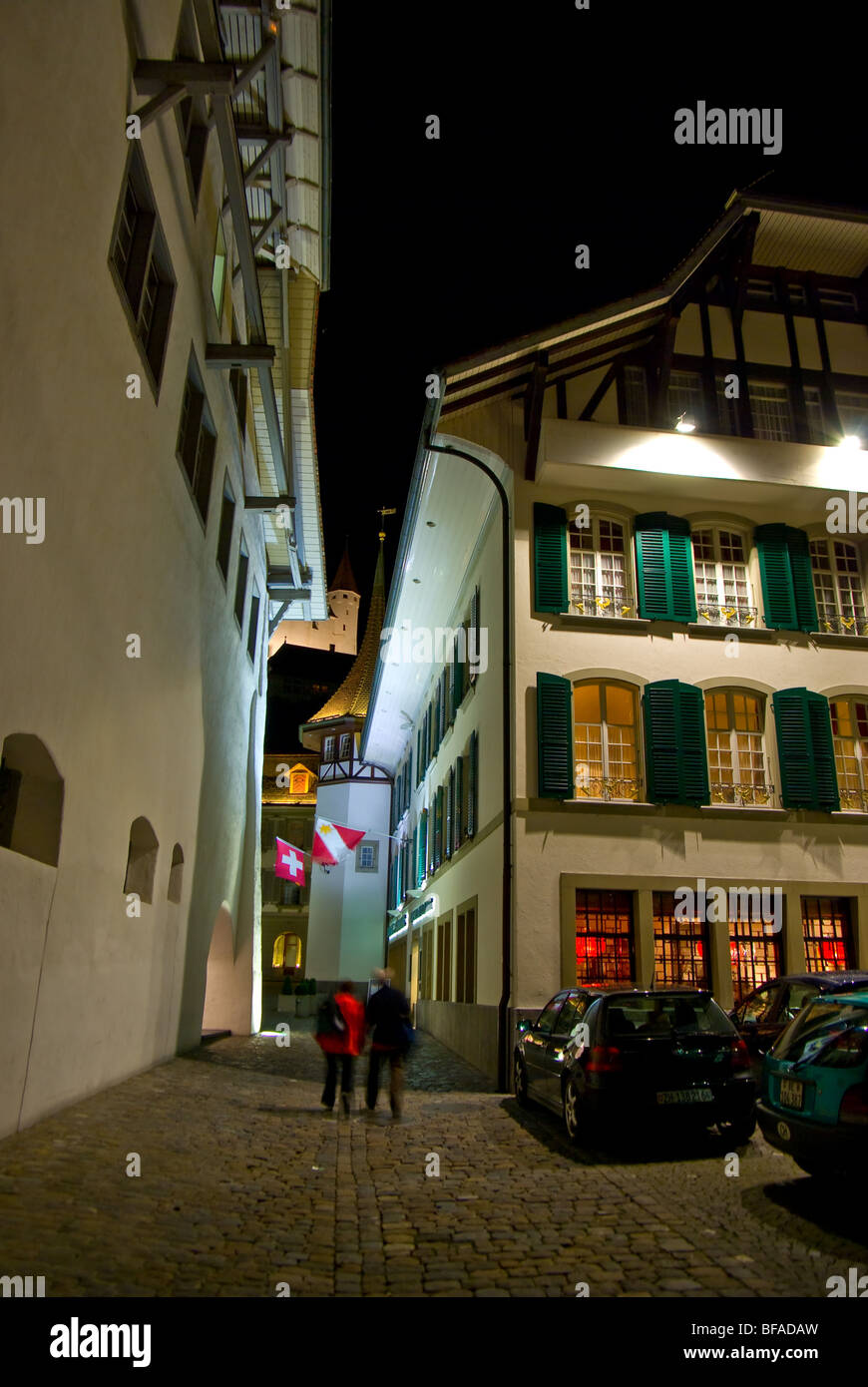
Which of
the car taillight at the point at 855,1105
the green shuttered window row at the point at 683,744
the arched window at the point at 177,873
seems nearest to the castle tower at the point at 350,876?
the arched window at the point at 177,873

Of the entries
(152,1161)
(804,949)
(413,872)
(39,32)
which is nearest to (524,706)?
(804,949)

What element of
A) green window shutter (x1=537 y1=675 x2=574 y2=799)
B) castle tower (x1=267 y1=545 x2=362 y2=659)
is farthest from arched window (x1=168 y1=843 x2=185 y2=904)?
castle tower (x1=267 y1=545 x2=362 y2=659)

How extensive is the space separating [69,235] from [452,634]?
14.9 metres

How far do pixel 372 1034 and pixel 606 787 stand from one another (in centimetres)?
613

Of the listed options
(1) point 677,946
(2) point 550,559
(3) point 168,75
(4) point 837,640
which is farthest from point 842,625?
(3) point 168,75

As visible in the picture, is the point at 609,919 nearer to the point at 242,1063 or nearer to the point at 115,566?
the point at 242,1063

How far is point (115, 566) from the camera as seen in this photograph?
1020 centimetres

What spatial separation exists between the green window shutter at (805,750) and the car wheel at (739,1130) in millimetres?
7365

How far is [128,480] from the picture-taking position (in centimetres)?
1048

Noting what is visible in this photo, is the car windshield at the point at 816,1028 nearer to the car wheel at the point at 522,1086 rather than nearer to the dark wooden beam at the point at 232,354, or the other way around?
the car wheel at the point at 522,1086

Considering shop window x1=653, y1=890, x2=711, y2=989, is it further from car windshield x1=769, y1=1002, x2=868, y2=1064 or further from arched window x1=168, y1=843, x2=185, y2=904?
arched window x1=168, y1=843, x2=185, y2=904

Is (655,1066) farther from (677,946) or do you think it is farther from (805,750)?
(805,750)

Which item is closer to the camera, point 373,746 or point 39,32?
point 39,32

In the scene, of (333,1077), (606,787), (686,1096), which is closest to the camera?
(686,1096)
